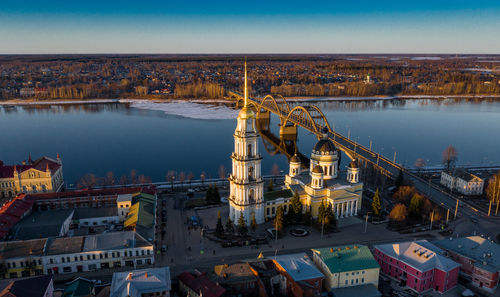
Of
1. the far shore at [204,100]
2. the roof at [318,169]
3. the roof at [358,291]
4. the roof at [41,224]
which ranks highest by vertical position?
the roof at [318,169]

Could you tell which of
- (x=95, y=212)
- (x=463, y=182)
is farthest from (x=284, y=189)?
(x=463, y=182)

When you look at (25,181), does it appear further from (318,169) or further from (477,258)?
→ (477,258)

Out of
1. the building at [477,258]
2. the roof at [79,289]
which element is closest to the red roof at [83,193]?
the roof at [79,289]

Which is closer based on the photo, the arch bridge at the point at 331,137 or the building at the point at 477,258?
the building at the point at 477,258

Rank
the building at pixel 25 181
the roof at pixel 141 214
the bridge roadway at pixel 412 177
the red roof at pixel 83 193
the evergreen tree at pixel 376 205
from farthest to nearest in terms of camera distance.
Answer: the building at pixel 25 181, the bridge roadway at pixel 412 177, the red roof at pixel 83 193, the evergreen tree at pixel 376 205, the roof at pixel 141 214

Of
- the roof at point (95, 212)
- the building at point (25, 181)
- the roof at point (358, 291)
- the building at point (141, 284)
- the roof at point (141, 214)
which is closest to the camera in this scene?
the building at point (141, 284)

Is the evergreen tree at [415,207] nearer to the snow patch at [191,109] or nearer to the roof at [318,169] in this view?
the roof at [318,169]
